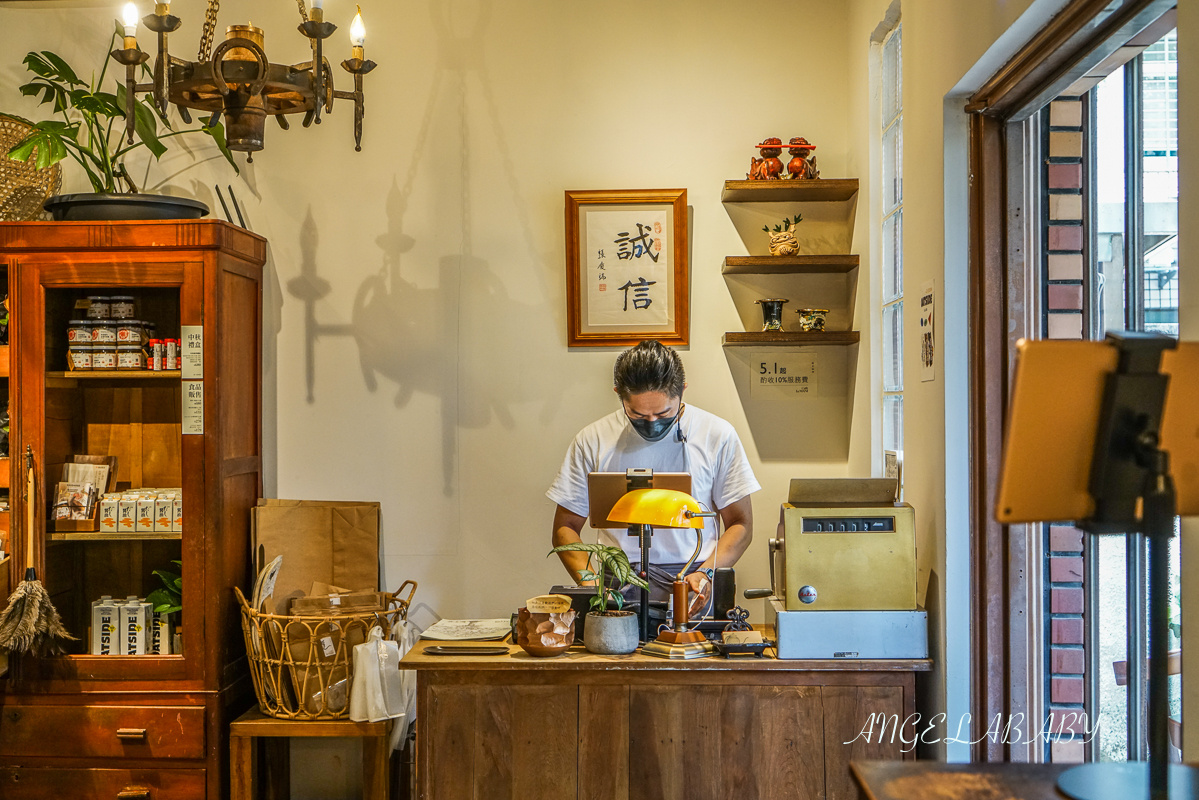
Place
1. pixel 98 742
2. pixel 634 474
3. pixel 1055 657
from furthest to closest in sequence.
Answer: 1. pixel 98 742
2. pixel 634 474
3. pixel 1055 657

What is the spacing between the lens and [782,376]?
362cm

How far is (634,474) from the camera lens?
2.70m

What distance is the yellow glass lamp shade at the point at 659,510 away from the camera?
2.46m

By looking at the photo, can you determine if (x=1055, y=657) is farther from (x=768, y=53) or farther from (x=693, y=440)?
(x=768, y=53)

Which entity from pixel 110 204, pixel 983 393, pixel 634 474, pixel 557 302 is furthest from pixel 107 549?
pixel 983 393

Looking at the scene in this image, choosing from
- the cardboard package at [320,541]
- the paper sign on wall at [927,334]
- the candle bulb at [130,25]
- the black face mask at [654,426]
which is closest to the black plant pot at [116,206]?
the cardboard package at [320,541]

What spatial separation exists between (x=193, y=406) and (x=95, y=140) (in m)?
1.11

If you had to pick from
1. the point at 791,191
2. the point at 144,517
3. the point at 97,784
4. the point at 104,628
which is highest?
the point at 791,191

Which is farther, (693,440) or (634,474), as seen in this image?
(693,440)

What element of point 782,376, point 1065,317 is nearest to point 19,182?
point 782,376

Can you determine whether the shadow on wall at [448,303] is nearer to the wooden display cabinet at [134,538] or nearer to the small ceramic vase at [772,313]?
the wooden display cabinet at [134,538]

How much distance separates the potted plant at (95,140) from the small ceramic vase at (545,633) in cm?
178

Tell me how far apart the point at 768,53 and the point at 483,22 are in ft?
3.44

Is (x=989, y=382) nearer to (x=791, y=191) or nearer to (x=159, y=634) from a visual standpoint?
(x=791, y=191)
